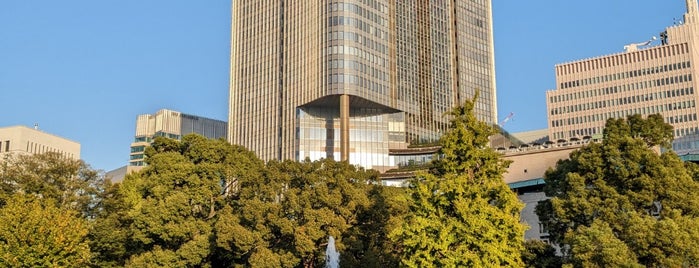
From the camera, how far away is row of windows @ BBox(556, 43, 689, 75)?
16575cm

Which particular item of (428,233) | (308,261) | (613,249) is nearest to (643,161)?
(613,249)

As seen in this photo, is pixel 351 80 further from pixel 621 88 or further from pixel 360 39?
pixel 621 88

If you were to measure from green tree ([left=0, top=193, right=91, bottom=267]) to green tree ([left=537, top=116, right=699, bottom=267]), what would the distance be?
3473 cm

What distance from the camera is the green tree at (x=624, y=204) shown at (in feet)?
141

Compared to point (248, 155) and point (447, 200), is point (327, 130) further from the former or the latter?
point (447, 200)

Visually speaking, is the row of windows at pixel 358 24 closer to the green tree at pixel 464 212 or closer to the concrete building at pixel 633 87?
the concrete building at pixel 633 87

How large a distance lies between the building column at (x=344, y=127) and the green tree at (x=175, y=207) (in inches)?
2139

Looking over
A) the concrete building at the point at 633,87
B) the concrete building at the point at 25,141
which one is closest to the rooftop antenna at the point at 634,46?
the concrete building at the point at 633,87

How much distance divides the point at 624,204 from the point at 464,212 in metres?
12.4

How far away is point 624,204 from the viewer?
46.5 metres

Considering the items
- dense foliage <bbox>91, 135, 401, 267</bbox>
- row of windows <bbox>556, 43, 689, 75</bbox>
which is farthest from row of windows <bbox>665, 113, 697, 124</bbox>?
dense foliage <bbox>91, 135, 401, 267</bbox>

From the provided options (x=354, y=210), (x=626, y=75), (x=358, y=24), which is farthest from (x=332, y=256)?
(x=626, y=75)

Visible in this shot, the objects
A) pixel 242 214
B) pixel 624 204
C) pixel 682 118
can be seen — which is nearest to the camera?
pixel 624 204

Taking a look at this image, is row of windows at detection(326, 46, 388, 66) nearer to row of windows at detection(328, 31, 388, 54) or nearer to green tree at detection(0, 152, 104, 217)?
row of windows at detection(328, 31, 388, 54)
